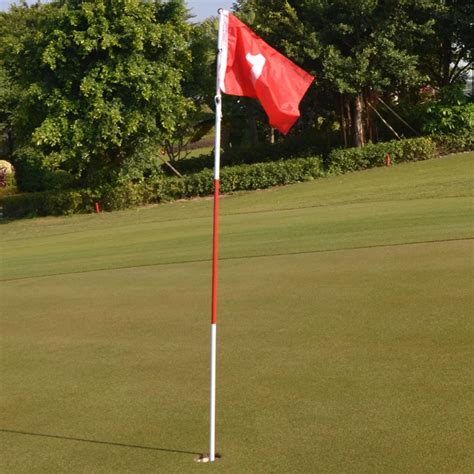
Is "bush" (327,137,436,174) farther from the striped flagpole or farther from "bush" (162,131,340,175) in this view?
the striped flagpole

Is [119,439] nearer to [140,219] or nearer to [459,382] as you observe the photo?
[459,382]

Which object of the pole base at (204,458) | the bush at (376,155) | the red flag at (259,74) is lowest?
the pole base at (204,458)

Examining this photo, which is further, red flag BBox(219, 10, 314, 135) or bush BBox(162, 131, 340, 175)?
bush BBox(162, 131, 340, 175)

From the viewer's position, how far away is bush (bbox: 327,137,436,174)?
31922mm

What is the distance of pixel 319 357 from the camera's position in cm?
725

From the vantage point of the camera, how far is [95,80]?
28484mm

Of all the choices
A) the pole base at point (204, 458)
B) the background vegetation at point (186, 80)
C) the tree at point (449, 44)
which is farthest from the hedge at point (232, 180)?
the pole base at point (204, 458)

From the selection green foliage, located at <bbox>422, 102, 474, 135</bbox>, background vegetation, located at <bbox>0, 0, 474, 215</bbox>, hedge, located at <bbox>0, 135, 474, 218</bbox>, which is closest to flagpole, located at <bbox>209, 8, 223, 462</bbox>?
background vegetation, located at <bbox>0, 0, 474, 215</bbox>

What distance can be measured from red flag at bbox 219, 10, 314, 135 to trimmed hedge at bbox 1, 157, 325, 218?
24663 mm

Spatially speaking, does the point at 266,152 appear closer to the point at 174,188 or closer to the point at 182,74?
the point at 182,74

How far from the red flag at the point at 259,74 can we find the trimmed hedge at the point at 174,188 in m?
24.7

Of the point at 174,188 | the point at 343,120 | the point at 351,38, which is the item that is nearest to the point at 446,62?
the point at 343,120

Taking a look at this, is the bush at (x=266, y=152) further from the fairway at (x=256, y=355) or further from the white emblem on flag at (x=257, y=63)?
the white emblem on flag at (x=257, y=63)

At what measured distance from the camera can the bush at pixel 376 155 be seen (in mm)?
31922
